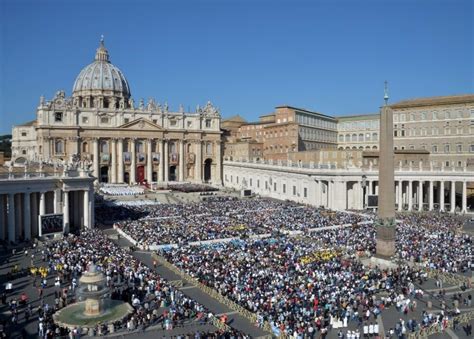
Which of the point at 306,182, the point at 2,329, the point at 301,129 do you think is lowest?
the point at 2,329

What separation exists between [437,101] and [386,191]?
44.6m

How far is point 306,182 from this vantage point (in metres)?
60.0

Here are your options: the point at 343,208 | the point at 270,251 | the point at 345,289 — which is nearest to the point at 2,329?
the point at 345,289

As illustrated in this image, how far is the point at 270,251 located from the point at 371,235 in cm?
914

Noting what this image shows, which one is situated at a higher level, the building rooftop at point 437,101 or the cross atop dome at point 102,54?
the cross atop dome at point 102,54

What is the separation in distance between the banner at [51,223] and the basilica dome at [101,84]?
71.6 m

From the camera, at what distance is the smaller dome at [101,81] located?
10625 cm

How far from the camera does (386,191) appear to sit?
2861 centimetres

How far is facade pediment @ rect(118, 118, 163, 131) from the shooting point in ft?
275

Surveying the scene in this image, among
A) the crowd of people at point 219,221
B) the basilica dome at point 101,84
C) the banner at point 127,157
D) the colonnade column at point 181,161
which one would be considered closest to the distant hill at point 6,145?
the basilica dome at point 101,84

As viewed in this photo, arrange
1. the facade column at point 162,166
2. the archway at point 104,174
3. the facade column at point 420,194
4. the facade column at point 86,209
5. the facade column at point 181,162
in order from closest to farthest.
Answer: the facade column at point 86,209 < the facade column at point 420,194 < the archway at point 104,174 < the facade column at point 162,166 < the facade column at point 181,162

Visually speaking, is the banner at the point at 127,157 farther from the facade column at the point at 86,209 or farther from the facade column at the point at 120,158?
the facade column at the point at 86,209

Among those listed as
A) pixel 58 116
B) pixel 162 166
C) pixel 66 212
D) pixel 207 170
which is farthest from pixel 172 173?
pixel 66 212

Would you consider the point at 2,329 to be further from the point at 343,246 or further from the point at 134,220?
the point at 134,220
